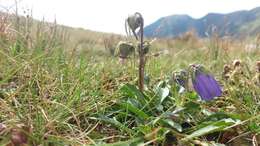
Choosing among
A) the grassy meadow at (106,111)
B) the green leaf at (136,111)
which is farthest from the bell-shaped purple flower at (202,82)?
the green leaf at (136,111)

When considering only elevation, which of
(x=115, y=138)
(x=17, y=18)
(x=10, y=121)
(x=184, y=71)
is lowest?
(x=115, y=138)

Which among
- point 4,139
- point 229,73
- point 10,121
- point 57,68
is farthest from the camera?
point 229,73

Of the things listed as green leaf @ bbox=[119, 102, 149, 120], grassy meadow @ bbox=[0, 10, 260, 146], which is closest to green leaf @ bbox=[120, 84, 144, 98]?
grassy meadow @ bbox=[0, 10, 260, 146]

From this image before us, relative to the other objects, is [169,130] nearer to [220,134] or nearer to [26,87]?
[220,134]

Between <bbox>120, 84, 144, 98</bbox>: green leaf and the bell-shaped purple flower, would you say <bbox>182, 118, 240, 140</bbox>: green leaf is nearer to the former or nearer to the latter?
the bell-shaped purple flower

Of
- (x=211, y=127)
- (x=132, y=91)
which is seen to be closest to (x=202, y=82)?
(x=211, y=127)

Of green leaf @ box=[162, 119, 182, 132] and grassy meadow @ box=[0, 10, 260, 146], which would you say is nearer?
grassy meadow @ box=[0, 10, 260, 146]

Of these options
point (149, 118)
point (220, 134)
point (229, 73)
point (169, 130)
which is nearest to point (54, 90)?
point (149, 118)

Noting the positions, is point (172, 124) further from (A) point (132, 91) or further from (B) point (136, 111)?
(A) point (132, 91)

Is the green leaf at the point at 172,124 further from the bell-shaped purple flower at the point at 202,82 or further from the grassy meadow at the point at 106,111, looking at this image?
the bell-shaped purple flower at the point at 202,82

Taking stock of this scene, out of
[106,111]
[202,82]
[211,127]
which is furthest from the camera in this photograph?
[106,111]

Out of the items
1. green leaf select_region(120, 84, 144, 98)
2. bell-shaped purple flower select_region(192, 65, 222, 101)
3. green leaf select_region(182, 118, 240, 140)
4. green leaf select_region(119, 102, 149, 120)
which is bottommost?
green leaf select_region(182, 118, 240, 140)
